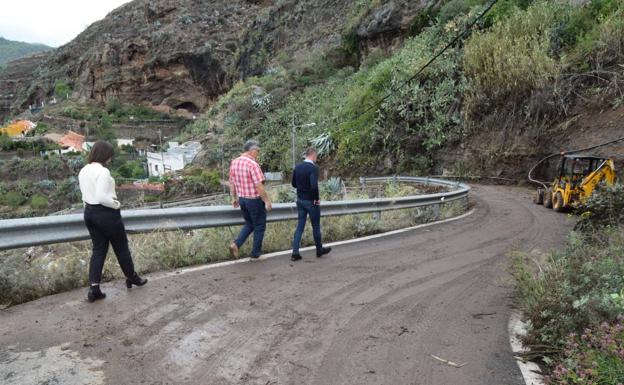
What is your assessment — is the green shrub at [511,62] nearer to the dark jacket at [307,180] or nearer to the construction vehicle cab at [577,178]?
the construction vehicle cab at [577,178]

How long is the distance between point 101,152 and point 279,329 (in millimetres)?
2643

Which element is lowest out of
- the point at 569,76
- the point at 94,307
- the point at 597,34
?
the point at 94,307

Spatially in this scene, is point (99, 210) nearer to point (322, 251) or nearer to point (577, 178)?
A: point (322, 251)

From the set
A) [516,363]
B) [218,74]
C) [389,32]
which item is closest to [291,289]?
[516,363]

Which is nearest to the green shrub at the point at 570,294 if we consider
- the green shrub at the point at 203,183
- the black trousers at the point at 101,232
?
the black trousers at the point at 101,232

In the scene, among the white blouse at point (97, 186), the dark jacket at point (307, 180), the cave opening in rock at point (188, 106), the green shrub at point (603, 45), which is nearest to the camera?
the white blouse at point (97, 186)

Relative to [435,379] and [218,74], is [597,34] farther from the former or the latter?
[218,74]

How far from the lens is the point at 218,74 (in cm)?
9356

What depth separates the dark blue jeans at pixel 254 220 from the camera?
639cm

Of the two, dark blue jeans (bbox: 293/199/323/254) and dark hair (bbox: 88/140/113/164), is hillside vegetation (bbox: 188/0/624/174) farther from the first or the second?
dark hair (bbox: 88/140/113/164)

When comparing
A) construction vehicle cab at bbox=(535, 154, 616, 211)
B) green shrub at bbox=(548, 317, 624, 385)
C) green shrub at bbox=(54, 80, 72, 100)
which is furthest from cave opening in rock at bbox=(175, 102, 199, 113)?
green shrub at bbox=(548, 317, 624, 385)

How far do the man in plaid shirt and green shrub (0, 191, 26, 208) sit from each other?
1888 inches

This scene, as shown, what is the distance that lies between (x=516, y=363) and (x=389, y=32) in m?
35.3

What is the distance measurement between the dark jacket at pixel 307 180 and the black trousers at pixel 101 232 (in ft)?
9.25
